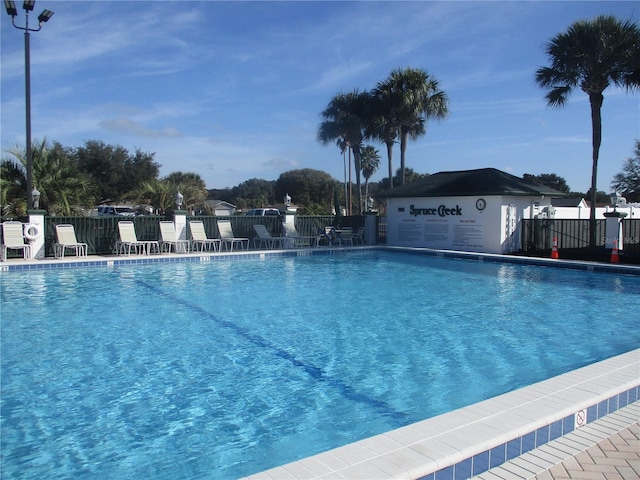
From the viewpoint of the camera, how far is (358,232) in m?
20.6

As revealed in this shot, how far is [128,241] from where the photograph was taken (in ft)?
49.8

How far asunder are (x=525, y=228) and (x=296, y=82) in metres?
11.8

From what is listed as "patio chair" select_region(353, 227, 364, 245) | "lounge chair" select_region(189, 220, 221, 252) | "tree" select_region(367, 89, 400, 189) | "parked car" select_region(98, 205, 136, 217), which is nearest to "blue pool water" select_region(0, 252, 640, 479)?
"lounge chair" select_region(189, 220, 221, 252)

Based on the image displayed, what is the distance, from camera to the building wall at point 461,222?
16.6 metres

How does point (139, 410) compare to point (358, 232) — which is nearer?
point (139, 410)

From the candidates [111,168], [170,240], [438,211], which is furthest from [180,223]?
[111,168]

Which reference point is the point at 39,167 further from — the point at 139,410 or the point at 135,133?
the point at 135,133

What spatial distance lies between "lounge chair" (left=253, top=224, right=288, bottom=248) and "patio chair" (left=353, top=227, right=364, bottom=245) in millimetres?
3246

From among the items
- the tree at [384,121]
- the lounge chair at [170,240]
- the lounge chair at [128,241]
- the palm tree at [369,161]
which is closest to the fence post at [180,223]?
the lounge chair at [170,240]

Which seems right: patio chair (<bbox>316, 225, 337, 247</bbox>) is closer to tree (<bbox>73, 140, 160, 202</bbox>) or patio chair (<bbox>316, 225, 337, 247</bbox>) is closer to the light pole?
the light pole

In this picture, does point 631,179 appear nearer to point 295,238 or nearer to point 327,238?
point 327,238

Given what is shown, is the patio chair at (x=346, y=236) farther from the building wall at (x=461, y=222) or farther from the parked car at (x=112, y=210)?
the parked car at (x=112, y=210)

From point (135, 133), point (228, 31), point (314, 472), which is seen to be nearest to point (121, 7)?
point (228, 31)

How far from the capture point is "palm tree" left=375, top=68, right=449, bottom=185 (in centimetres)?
2352
